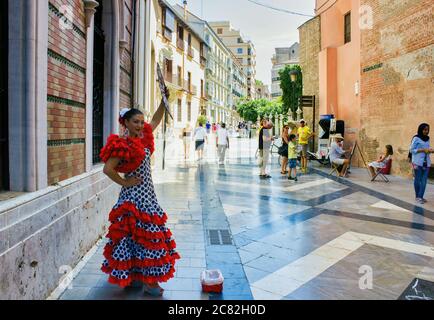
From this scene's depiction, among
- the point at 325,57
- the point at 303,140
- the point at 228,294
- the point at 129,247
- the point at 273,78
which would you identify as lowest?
the point at 228,294

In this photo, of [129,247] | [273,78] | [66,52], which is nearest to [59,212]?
[129,247]

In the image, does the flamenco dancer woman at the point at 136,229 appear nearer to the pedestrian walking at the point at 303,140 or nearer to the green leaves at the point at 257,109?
the pedestrian walking at the point at 303,140

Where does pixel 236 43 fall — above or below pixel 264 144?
above

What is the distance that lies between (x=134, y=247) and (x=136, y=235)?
14 cm

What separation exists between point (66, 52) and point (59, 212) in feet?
5.32

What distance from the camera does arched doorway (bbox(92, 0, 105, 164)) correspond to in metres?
5.91

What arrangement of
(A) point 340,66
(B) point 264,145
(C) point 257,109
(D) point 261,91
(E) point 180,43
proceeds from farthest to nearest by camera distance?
1. (D) point 261,91
2. (C) point 257,109
3. (E) point 180,43
4. (A) point 340,66
5. (B) point 264,145

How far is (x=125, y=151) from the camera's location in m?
3.18

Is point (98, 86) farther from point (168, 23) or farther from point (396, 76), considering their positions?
point (168, 23)

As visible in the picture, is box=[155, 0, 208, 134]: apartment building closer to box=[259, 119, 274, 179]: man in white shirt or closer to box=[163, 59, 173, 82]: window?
box=[163, 59, 173, 82]: window

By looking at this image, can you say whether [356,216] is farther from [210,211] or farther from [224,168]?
[224,168]

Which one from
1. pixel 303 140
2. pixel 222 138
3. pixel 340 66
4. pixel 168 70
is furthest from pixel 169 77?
pixel 303 140

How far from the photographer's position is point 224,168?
14555 mm

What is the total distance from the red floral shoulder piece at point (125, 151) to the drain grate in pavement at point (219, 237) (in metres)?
2.17
